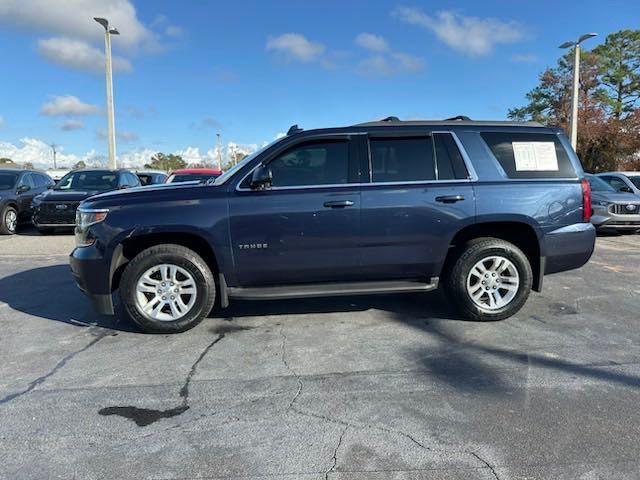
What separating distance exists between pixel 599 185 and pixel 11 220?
48.4 feet

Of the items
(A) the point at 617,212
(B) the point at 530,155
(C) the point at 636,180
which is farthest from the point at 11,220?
(C) the point at 636,180

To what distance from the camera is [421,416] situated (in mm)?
3178

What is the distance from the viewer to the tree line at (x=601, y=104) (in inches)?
1265

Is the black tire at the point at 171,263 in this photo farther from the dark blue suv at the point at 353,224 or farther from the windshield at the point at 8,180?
the windshield at the point at 8,180

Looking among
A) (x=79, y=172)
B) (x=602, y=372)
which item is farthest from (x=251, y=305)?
(x=79, y=172)

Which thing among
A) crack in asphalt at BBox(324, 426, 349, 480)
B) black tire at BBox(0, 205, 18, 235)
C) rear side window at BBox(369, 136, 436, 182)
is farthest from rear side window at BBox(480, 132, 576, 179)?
black tire at BBox(0, 205, 18, 235)

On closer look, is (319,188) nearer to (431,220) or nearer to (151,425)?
(431,220)

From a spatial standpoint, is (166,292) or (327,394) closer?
(327,394)

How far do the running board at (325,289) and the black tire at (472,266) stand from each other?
252mm

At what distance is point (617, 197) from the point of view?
1170 centimetres

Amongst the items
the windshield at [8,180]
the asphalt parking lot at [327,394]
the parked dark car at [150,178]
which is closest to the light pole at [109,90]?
the parked dark car at [150,178]

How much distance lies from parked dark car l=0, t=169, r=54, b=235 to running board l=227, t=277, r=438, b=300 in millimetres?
10243

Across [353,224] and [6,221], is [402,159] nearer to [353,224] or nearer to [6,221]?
[353,224]

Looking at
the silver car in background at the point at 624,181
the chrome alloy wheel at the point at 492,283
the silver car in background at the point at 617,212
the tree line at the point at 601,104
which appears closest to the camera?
the chrome alloy wheel at the point at 492,283
